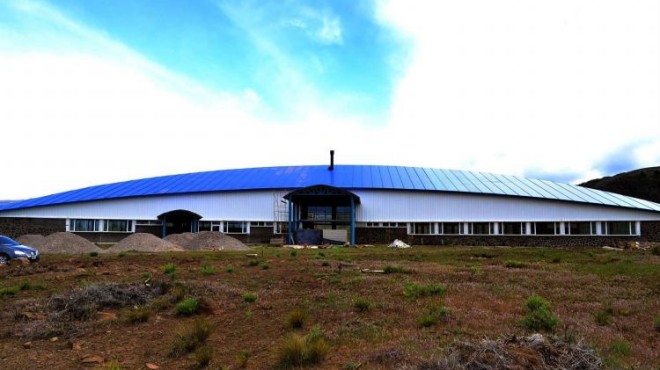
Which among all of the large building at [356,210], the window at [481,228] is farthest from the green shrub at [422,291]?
the window at [481,228]

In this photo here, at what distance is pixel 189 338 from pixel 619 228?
52.9 m

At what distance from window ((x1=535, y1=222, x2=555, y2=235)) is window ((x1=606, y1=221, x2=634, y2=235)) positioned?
5.47 metres

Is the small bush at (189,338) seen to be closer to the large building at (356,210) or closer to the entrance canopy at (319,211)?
the large building at (356,210)

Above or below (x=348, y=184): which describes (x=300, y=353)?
below

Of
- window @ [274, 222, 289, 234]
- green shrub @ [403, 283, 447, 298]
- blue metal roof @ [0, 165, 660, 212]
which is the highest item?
blue metal roof @ [0, 165, 660, 212]

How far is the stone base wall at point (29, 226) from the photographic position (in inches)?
2354

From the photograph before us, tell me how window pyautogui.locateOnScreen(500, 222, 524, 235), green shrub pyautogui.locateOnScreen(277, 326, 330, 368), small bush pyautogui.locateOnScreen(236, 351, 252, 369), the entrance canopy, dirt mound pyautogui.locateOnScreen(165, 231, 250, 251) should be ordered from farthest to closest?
window pyautogui.locateOnScreen(500, 222, 524, 235), the entrance canopy, dirt mound pyautogui.locateOnScreen(165, 231, 250, 251), small bush pyautogui.locateOnScreen(236, 351, 252, 369), green shrub pyautogui.locateOnScreen(277, 326, 330, 368)

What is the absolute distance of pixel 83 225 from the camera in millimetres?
59594

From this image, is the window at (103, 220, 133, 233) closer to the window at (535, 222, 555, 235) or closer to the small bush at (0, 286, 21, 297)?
the small bush at (0, 286, 21, 297)

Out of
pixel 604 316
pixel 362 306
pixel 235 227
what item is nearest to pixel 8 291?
pixel 362 306

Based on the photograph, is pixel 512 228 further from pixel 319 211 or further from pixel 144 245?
pixel 144 245

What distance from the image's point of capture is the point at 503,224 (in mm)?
52500

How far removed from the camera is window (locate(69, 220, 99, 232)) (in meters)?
59.4

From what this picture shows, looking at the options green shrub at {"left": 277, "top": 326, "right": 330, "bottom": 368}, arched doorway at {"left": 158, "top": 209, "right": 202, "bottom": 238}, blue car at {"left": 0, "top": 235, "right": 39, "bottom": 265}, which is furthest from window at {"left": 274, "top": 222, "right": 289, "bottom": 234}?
green shrub at {"left": 277, "top": 326, "right": 330, "bottom": 368}
